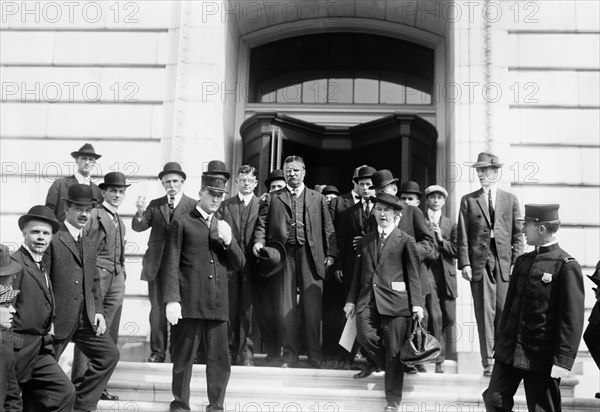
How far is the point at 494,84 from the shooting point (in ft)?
41.8

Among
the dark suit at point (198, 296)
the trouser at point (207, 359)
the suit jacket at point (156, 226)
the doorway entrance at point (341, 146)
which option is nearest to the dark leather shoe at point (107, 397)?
the trouser at point (207, 359)

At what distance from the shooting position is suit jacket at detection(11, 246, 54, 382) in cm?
724

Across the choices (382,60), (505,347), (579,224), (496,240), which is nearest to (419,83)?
(382,60)

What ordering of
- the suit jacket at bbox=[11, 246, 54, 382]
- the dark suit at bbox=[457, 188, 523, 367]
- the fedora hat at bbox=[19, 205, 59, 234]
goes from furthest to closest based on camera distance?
the dark suit at bbox=[457, 188, 523, 367]
the fedora hat at bbox=[19, 205, 59, 234]
the suit jacket at bbox=[11, 246, 54, 382]

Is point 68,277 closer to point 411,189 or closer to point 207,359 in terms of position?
point 207,359

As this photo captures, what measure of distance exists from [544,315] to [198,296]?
3.58 m

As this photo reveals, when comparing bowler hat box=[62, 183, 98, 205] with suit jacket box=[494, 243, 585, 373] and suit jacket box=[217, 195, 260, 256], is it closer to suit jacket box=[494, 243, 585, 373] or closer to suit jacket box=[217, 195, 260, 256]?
suit jacket box=[217, 195, 260, 256]

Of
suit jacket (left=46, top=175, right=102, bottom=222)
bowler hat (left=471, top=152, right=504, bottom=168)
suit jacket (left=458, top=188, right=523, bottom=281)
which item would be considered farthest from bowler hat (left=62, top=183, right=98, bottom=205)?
bowler hat (left=471, top=152, right=504, bottom=168)

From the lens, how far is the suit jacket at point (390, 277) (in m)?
9.23

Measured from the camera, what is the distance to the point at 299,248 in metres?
10.4

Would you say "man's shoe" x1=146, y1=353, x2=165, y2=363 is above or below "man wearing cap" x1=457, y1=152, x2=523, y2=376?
below

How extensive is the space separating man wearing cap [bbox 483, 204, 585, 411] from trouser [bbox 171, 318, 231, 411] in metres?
2.81

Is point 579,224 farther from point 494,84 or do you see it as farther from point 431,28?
point 431,28

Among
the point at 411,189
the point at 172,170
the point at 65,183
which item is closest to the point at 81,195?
the point at 172,170
